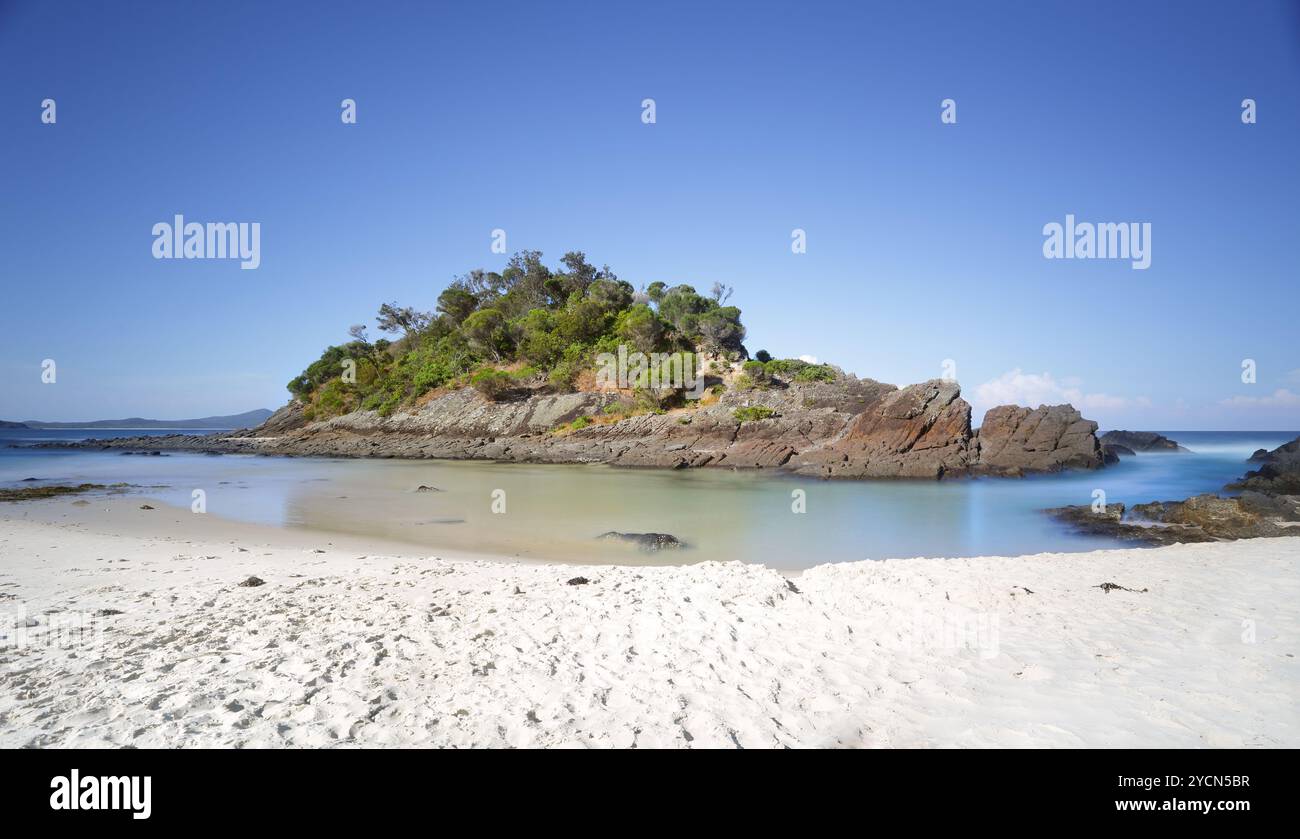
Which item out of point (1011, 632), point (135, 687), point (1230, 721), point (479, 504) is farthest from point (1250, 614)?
point (479, 504)

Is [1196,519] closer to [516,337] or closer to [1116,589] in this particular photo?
[1116,589]

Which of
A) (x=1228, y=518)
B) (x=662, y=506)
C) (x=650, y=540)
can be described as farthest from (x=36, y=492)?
(x=1228, y=518)

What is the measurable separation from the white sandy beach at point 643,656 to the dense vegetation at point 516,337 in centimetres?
3274

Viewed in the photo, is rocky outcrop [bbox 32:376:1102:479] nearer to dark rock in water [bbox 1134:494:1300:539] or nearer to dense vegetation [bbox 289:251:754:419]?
dense vegetation [bbox 289:251:754:419]

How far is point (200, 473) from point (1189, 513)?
110 feet

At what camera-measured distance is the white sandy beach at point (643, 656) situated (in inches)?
135

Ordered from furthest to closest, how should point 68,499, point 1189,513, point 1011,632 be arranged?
point 68,499
point 1189,513
point 1011,632

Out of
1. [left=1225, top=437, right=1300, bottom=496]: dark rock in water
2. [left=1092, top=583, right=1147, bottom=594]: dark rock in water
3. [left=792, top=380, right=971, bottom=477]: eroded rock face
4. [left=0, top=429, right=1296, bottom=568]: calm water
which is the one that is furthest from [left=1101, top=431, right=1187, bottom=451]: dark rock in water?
[left=1092, top=583, right=1147, bottom=594]: dark rock in water

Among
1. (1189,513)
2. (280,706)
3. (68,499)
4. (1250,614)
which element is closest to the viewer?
(280,706)

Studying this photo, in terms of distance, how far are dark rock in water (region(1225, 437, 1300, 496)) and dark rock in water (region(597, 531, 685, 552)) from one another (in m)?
15.6

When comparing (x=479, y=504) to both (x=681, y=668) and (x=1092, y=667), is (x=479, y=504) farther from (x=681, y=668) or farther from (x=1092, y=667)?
(x=1092, y=667)

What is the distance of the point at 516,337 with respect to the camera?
1932 inches

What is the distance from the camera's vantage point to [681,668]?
174 inches

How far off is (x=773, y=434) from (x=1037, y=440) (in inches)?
464
